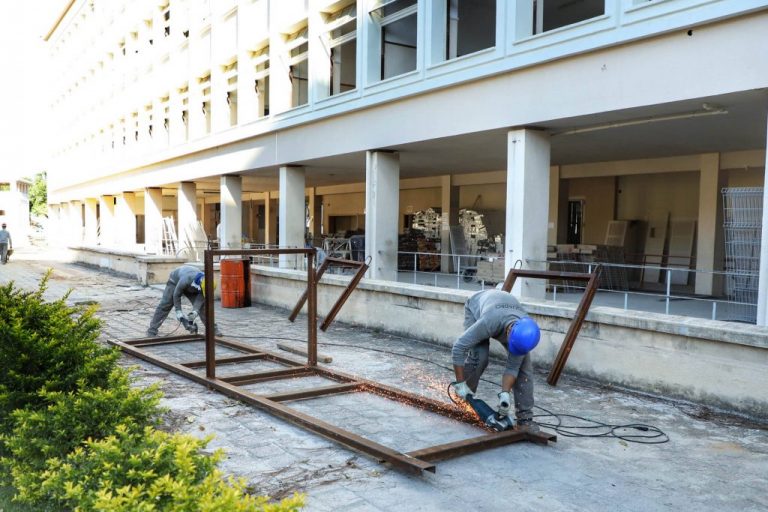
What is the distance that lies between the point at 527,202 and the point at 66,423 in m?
8.34

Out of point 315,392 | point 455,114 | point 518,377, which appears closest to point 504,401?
point 518,377

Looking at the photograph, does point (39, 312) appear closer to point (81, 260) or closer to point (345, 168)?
point (345, 168)

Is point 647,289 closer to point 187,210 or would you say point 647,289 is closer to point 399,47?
point 399,47

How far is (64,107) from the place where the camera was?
49.0m

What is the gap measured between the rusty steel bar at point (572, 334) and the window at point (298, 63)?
12411 mm

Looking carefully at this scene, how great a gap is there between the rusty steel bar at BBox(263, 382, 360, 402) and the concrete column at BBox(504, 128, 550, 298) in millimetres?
4229

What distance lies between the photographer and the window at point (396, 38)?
48.1ft

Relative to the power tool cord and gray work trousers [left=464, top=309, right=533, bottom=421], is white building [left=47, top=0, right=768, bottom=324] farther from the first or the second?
gray work trousers [left=464, top=309, right=533, bottom=421]

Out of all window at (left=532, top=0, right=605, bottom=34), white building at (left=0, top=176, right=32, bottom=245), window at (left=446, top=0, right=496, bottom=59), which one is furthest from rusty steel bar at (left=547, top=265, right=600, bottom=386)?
white building at (left=0, top=176, right=32, bottom=245)

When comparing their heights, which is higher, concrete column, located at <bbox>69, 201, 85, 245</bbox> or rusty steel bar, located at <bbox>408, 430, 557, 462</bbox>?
concrete column, located at <bbox>69, 201, 85, 245</bbox>

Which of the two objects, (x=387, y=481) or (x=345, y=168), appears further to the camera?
(x=345, y=168)

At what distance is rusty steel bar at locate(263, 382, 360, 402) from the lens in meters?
7.02

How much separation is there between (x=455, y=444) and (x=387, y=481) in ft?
2.69

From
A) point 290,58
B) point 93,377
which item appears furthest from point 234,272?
point 93,377
